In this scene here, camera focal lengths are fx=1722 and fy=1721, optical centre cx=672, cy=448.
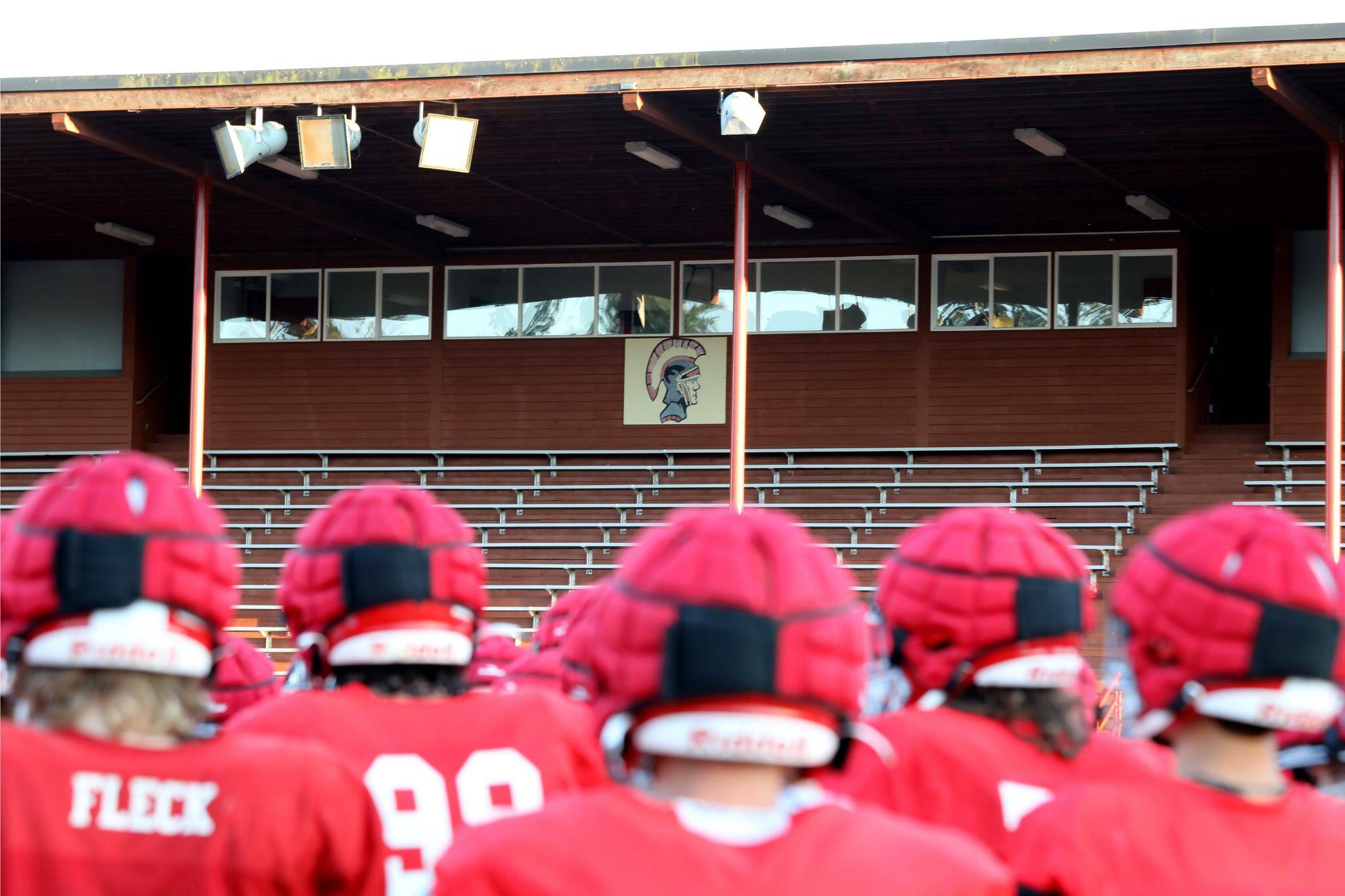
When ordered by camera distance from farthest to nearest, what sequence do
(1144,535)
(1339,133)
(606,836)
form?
(1144,535)
(1339,133)
(606,836)

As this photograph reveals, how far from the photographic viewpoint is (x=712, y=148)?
1630cm

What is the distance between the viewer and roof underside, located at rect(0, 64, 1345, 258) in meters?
15.9

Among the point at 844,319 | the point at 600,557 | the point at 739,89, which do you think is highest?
the point at 739,89

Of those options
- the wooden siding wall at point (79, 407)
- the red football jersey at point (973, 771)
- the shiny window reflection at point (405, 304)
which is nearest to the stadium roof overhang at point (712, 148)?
the shiny window reflection at point (405, 304)

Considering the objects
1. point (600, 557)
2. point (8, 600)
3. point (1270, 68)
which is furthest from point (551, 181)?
point (8, 600)

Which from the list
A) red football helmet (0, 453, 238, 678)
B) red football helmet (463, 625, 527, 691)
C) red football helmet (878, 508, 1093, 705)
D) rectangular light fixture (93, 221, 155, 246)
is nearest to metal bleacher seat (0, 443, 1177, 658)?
rectangular light fixture (93, 221, 155, 246)

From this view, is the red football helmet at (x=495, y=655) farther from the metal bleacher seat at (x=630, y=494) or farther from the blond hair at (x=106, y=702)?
the metal bleacher seat at (x=630, y=494)

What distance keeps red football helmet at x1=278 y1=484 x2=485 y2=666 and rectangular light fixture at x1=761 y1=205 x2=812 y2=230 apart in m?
16.8

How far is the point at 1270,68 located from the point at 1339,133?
69.1 inches

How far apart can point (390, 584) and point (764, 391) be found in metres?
18.8

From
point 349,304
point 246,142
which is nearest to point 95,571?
point 246,142

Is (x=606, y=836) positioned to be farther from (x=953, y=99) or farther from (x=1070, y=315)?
(x=1070, y=315)

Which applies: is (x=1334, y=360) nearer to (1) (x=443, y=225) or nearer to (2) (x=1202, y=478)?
(2) (x=1202, y=478)

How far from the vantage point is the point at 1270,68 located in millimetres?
14227
